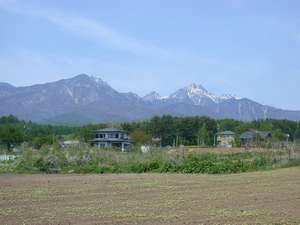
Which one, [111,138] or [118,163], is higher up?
[111,138]

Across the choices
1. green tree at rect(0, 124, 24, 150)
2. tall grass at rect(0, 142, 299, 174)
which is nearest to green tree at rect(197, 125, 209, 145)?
green tree at rect(0, 124, 24, 150)

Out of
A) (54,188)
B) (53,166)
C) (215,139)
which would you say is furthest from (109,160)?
(215,139)

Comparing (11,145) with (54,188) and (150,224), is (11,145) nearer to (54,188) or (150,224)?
(54,188)

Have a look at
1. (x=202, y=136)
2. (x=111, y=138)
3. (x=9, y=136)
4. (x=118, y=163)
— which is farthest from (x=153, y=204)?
(x=202, y=136)

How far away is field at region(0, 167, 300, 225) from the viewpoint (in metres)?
10.1

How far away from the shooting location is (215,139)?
92.6 meters

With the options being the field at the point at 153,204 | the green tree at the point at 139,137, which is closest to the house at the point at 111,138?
the green tree at the point at 139,137

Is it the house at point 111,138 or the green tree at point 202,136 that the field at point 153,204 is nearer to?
the house at point 111,138

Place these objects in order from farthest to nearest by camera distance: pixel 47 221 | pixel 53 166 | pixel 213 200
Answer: pixel 53 166
pixel 213 200
pixel 47 221

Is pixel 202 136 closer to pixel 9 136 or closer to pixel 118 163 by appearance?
pixel 9 136

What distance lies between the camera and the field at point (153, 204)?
398 inches

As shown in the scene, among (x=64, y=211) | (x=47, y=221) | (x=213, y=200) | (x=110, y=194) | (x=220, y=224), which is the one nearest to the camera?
(x=220, y=224)

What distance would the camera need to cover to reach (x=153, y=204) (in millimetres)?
12766

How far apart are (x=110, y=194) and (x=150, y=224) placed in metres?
6.26
